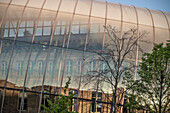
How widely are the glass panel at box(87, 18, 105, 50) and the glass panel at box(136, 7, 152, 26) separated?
411 cm

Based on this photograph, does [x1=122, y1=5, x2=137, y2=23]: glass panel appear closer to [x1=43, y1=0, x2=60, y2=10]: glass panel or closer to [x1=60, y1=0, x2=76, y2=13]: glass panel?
[x1=60, y1=0, x2=76, y2=13]: glass panel

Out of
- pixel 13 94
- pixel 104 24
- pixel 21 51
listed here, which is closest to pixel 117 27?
pixel 104 24

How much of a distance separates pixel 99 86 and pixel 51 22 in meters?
7.21

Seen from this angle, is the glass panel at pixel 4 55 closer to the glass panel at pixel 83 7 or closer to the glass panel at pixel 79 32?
the glass panel at pixel 79 32

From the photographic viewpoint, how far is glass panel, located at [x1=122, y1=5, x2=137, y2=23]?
22656 millimetres

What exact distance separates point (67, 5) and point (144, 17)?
25.4ft

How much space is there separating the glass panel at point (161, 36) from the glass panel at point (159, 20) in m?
0.64

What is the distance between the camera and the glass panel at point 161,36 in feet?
72.7

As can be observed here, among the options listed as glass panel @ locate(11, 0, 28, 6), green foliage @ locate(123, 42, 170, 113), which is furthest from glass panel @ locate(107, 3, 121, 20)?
green foliage @ locate(123, 42, 170, 113)

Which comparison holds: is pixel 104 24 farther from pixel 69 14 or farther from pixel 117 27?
pixel 69 14

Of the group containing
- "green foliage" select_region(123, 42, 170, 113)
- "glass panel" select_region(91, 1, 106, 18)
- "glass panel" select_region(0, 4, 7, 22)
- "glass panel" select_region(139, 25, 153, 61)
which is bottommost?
"green foliage" select_region(123, 42, 170, 113)

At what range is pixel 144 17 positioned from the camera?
917 inches

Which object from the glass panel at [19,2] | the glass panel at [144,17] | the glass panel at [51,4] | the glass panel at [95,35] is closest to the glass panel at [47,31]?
the glass panel at [51,4]

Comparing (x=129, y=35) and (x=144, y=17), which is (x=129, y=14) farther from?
(x=129, y=35)
